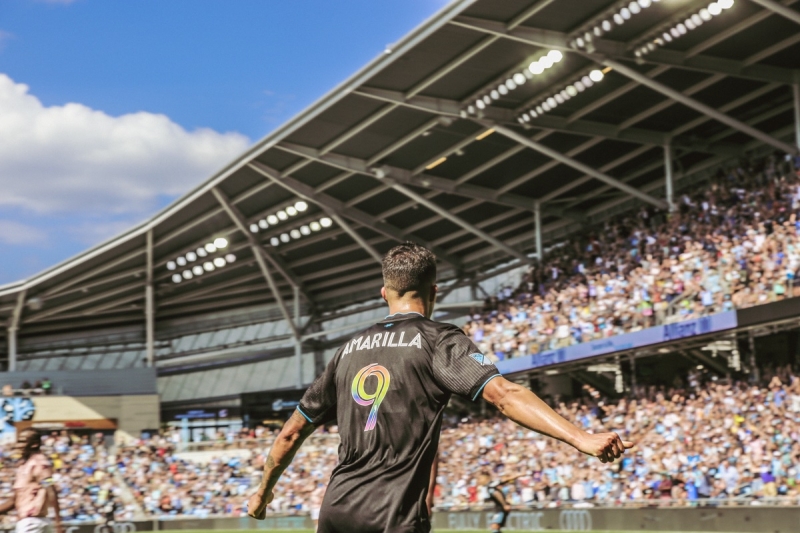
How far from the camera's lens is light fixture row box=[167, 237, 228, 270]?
47938 mm

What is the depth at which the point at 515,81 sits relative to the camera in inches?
1248

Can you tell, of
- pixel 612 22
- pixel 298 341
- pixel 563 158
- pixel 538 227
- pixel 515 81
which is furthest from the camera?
pixel 298 341

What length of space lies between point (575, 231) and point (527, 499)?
51.1 ft

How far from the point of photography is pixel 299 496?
40438mm

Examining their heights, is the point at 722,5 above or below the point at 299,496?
above

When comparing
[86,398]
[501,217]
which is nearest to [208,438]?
[86,398]

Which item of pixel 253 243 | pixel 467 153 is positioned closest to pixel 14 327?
pixel 253 243

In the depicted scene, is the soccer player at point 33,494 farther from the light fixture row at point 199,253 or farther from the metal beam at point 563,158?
the light fixture row at point 199,253

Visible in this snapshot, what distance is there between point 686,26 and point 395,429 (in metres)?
24.9

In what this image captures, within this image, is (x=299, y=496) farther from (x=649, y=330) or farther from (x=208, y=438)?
Result: (x=649, y=330)

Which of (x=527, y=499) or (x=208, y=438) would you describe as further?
(x=208, y=438)

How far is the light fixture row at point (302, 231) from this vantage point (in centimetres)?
4602

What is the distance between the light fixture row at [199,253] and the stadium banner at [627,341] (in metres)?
15.8

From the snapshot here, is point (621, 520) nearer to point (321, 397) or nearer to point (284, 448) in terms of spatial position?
point (284, 448)
